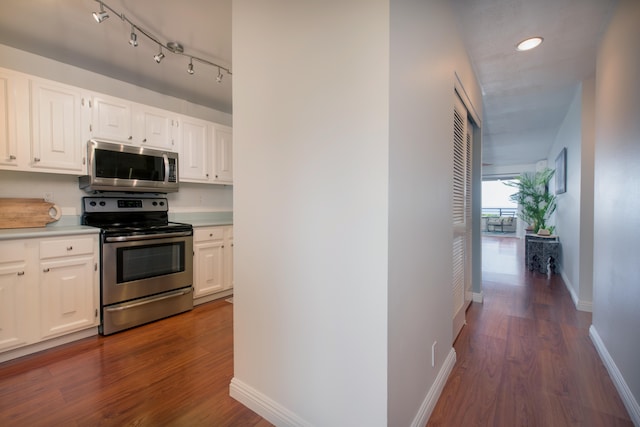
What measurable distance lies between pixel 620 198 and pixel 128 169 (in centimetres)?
396

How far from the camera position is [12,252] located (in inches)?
80.8

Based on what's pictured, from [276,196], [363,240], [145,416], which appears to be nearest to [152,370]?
[145,416]

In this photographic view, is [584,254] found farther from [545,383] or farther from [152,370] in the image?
[152,370]

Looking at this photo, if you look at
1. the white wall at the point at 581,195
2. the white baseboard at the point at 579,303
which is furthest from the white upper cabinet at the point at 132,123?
the white baseboard at the point at 579,303

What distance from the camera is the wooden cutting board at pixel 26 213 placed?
232cm

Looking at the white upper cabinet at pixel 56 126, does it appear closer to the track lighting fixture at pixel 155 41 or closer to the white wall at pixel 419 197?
the track lighting fixture at pixel 155 41

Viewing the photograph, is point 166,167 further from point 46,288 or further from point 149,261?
point 46,288

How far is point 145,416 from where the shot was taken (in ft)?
5.13

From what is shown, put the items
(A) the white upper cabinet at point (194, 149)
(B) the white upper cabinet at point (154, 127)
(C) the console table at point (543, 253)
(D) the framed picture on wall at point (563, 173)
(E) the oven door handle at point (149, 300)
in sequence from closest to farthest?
(E) the oven door handle at point (149, 300), (B) the white upper cabinet at point (154, 127), (A) the white upper cabinet at point (194, 149), (D) the framed picture on wall at point (563, 173), (C) the console table at point (543, 253)

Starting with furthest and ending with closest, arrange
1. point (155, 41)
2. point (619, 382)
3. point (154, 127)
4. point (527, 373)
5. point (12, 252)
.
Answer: point (154, 127) → point (155, 41) → point (12, 252) → point (527, 373) → point (619, 382)

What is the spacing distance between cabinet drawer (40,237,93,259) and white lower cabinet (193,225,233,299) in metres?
0.95

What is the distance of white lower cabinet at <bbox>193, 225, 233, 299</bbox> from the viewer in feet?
10.4

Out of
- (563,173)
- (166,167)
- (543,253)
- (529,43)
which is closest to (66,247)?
(166,167)

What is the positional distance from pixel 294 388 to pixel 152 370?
1221mm
